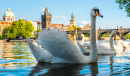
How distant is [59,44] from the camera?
544cm

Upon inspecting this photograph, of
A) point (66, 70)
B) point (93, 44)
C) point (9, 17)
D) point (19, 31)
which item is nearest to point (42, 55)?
point (66, 70)

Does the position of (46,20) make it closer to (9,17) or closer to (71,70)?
(9,17)

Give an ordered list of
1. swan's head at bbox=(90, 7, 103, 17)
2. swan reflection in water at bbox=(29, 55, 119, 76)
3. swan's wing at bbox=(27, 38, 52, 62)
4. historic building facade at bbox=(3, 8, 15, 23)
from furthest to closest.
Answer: historic building facade at bbox=(3, 8, 15, 23), swan's wing at bbox=(27, 38, 52, 62), swan's head at bbox=(90, 7, 103, 17), swan reflection in water at bbox=(29, 55, 119, 76)

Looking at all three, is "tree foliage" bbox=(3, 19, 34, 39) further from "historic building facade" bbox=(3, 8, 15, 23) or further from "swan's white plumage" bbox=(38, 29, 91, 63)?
"historic building facade" bbox=(3, 8, 15, 23)

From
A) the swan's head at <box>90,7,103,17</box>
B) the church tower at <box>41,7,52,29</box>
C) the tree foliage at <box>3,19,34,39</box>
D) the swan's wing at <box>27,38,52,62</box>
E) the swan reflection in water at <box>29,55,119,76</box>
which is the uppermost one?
the church tower at <box>41,7,52,29</box>

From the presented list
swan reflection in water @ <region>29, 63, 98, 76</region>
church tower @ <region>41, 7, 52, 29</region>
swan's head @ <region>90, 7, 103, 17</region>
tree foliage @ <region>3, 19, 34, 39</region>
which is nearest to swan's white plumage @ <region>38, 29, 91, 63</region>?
swan reflection in water @ <region>29, 63, 98, 76</region>

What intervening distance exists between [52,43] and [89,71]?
1.14 meters

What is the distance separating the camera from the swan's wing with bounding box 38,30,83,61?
5438 mm

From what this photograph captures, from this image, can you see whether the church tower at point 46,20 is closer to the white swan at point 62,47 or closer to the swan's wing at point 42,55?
the swan's wing at point 42,55

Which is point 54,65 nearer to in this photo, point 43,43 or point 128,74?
point 43,43

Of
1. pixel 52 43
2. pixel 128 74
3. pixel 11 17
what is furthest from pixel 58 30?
pixel 11 17

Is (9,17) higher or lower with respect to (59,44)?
higher

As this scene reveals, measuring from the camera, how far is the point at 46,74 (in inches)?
179

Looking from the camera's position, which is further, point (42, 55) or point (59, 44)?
point (42, 55)
